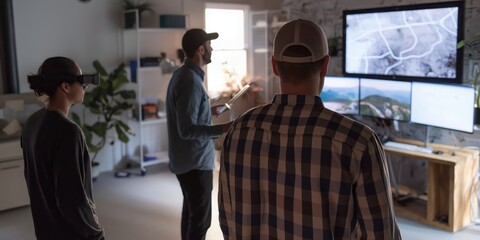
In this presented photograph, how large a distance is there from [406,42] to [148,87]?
299cm

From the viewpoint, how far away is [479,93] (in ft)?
11.8

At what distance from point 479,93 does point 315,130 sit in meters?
2.84

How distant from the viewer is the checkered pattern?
Result: 121 centimetres

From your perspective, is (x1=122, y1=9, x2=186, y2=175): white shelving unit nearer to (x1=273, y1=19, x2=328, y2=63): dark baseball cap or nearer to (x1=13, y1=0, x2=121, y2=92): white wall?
(x1=13, y1=0, x2=121, y2=92): white wall

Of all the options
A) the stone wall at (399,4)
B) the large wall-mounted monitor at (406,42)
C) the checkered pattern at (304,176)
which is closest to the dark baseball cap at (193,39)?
the checkered pattern at (304,176)

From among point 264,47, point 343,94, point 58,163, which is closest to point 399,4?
point 343,94

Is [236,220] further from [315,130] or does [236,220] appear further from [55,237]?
[55,237]

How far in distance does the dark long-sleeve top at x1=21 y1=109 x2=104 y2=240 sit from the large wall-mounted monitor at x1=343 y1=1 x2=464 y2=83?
3.18 metres

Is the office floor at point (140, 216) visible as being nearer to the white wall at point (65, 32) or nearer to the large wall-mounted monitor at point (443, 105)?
the large wall-mounted monitor at point (443, 105)

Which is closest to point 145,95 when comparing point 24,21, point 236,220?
point 24,21

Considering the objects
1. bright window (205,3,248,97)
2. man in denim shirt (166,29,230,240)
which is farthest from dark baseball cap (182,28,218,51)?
bright window (205,3,248,97)

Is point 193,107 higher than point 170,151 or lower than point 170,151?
higher

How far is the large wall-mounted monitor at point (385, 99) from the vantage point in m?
4.07

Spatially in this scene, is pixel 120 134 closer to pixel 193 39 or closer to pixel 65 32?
pixel 65 32
